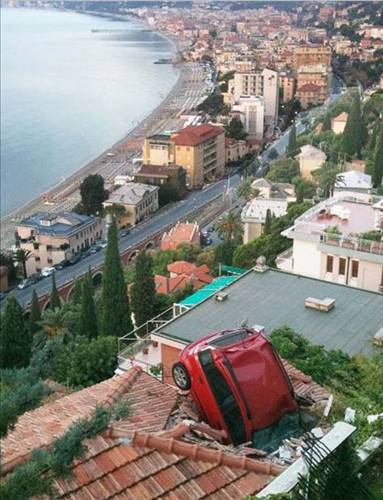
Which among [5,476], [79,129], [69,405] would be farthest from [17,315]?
[79,129]

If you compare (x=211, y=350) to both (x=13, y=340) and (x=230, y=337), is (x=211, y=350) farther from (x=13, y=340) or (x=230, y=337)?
(x=13, y=340)

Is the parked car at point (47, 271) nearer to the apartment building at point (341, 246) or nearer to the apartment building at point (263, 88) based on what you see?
the apartment building at point (341, 246)

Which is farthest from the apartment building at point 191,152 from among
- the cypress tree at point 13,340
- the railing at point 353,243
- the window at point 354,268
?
the window at point 354,268

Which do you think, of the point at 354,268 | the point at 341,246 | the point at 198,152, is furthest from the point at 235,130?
the point at 354,268

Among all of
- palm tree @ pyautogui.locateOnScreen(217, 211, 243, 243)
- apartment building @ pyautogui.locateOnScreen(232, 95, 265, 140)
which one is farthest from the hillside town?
apartment building @ pyautogui.locateOnScreen(232, 95, 265, 140)

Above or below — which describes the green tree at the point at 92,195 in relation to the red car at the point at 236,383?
below

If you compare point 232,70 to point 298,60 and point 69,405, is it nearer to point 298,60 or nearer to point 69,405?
point 298,60
